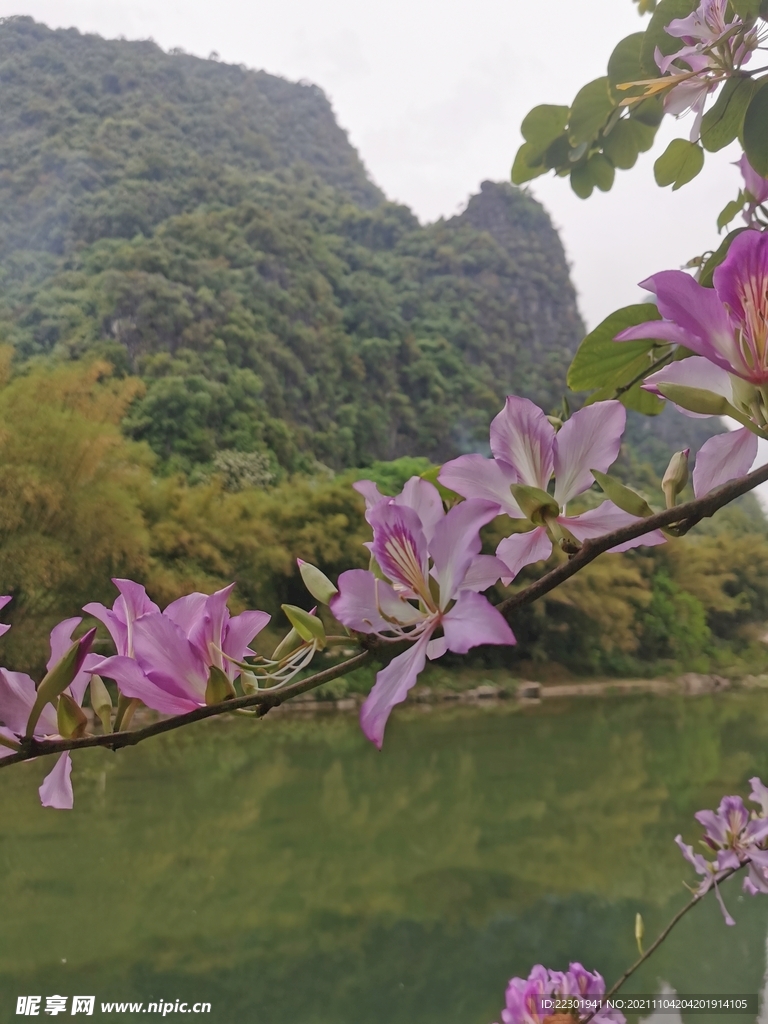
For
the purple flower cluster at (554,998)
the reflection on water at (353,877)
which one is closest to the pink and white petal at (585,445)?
the purple flower cluster at (554,998)

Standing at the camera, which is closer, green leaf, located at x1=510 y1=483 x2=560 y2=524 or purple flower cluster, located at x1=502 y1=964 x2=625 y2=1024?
green leaf, located at x1=510 y1=483 x2=560 y2=524

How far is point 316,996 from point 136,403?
5402mm

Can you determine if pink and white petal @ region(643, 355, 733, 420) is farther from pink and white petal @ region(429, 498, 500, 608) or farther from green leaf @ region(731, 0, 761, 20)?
green leaf @ region(731, 0, 761, 20)

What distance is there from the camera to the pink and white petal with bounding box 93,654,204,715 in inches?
5.0

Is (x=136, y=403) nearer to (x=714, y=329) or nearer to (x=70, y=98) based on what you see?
(x=70, y=98)

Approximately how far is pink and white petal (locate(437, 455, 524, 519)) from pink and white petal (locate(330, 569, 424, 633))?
1.0 inches

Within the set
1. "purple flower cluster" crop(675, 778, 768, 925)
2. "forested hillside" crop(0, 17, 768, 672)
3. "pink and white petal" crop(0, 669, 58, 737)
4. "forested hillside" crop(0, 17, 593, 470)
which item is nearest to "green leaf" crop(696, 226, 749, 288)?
"pink and white petal" crop(0, 669, 58, 737)

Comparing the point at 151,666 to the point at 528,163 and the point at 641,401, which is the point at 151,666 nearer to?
the point at 641,401

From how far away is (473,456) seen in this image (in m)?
0.14

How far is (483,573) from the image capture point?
13cm

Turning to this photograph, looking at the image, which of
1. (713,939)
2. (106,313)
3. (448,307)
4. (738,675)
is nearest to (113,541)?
(713,939)

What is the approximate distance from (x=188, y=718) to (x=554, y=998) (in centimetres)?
43

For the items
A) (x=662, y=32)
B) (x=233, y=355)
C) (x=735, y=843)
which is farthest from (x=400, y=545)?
(x=233, y=355)

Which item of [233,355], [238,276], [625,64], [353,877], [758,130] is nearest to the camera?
[758,130]
